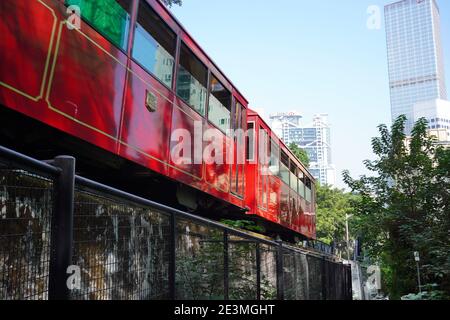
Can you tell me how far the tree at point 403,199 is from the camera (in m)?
13.1

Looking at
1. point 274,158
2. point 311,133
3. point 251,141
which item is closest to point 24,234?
point 251,141

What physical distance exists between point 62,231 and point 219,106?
6.78 m

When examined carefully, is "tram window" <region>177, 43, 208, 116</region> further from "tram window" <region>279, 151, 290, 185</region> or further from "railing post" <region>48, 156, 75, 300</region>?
"tram window" <region>279, 151, 290, 185</region>

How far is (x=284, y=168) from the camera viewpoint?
46.5 ft

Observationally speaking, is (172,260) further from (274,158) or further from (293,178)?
(293,178)

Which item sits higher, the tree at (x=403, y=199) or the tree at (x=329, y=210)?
the tree at (x=329, y=210)

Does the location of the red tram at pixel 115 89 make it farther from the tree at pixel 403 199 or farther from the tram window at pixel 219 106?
the tree at pixel 403 199

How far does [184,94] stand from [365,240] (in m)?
13.0

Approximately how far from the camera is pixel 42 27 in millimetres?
3932

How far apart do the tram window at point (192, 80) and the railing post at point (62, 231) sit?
483 centimetres

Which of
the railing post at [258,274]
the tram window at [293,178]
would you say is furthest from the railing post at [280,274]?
the tram window at [293,178]

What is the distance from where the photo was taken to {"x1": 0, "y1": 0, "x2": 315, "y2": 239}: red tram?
3820mm

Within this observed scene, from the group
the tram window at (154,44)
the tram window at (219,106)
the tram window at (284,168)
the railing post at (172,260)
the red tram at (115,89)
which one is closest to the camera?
the railing post at (172,260)
